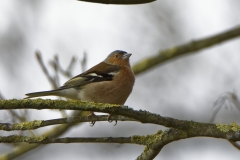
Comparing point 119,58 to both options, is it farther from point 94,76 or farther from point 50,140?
point 50,140

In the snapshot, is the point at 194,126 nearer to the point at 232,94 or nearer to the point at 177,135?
the point at 177,135

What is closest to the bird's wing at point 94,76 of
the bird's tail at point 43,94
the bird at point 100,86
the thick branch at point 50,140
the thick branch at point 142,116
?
the bird at point 100,86

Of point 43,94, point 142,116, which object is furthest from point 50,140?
point 43,94

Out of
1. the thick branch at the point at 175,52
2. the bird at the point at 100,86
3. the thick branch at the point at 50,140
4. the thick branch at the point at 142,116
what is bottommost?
the thick branch at the point at 50,140


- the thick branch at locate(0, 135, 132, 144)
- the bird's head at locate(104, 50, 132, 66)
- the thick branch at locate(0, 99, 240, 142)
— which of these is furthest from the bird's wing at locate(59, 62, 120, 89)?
the thick branch at locate(0, 99, 240, 142)

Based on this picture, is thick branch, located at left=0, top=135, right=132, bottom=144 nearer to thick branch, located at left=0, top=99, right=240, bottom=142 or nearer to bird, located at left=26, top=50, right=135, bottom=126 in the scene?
thick branch, located at left=0, top=99, right=240, bottom=142

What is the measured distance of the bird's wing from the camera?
701 cm

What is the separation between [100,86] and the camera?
6832mm

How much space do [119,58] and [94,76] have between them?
1.24 metres

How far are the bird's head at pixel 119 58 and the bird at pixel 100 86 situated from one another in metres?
0.60

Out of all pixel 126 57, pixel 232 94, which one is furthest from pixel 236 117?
pixel 232 94

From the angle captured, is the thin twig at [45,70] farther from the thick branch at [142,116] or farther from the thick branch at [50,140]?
the thick branch at [142,116]

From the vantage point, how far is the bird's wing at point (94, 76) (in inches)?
276

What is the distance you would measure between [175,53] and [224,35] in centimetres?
93
